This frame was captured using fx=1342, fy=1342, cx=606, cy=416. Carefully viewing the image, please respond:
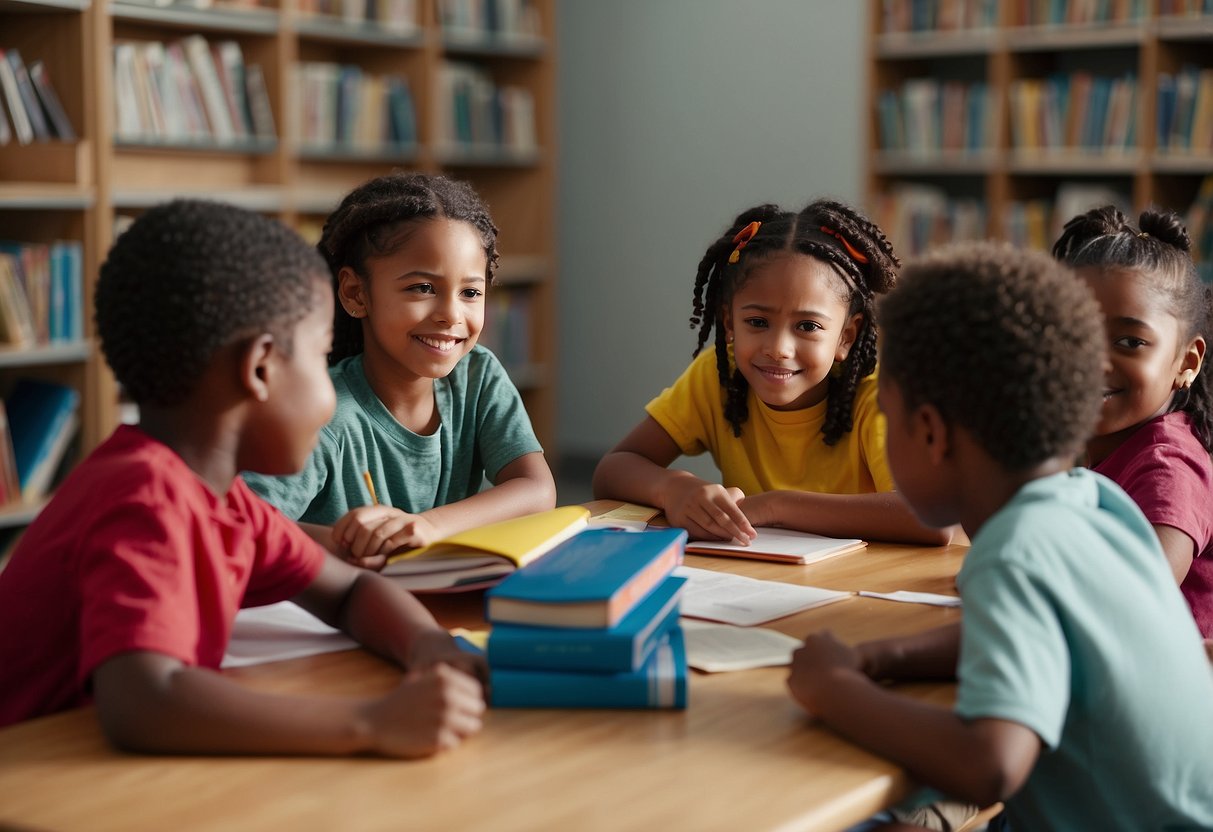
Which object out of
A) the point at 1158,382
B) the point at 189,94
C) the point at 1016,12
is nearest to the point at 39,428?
the point at 189,94

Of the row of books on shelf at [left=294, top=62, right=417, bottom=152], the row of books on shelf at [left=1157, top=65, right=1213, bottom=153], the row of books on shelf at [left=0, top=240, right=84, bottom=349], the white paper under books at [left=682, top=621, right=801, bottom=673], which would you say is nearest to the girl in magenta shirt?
the white paper under books at [left=682, top=621, right=801, bottom=673]

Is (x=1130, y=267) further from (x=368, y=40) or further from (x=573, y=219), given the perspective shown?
(x=573, y=219)

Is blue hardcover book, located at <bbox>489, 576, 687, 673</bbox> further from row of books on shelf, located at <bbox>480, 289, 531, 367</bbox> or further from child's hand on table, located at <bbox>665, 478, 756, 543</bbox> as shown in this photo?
row of books on shelf, located at <bbox>480, 289, 531, 367</bbox>

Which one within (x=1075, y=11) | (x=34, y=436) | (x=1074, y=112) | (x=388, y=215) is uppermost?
(x=1075, y=11)

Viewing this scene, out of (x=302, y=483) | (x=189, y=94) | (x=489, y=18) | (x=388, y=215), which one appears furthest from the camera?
(x=489, y=18)

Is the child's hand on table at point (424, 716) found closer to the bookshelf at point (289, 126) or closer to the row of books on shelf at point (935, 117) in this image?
the bookshelf at point (289, 126)

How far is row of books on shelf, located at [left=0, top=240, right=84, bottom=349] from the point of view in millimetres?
3633

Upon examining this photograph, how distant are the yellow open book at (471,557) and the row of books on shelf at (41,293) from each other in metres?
2.63

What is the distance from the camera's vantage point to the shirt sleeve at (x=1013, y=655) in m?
0.97

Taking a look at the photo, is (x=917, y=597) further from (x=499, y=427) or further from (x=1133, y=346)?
(x=499, y=427)

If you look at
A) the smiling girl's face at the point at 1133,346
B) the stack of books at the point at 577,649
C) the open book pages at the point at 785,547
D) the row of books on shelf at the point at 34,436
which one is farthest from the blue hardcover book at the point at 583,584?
the row of books on shelf at the point at 34,436

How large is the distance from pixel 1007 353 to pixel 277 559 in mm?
697

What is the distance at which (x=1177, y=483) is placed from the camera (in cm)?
157

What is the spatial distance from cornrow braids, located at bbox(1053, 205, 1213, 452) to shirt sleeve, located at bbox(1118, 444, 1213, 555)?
A: 0.49 ft
